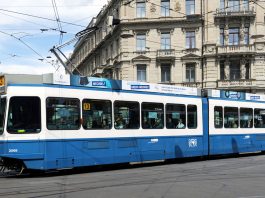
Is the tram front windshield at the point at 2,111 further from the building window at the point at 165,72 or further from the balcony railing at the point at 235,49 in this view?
the balcony railing at the point at 235,49

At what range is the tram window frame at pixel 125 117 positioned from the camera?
14749 millimetres

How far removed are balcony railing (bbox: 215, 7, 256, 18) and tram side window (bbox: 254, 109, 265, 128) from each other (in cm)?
2913

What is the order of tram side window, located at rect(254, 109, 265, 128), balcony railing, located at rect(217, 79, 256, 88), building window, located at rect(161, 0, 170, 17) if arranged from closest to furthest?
tram side window, located at rect(254, 109, 265, 128), balcony railing, located at rect(217, 79, 256, 88), building window, located at rect(161, 0, 170, 17)

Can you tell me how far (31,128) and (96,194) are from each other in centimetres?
409

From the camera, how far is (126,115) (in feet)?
49.6

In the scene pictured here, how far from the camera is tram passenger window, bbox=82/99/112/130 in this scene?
1383cm

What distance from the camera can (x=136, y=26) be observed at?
166 ft

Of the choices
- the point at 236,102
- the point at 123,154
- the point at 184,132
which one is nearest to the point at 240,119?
the point at 236,102

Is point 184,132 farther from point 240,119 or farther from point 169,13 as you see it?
point 169,13

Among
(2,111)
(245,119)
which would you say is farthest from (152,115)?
(245,119)

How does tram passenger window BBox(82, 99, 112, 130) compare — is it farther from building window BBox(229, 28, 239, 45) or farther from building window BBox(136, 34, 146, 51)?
building window BBox(229, 28, 239, 45)

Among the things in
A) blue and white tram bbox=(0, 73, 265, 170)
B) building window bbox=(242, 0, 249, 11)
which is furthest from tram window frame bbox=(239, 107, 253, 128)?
building window bbox=(242, 0, 249, 11)

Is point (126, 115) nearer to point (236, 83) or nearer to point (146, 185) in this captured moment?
point (146, 185)

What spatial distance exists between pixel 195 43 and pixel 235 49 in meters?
4.25
